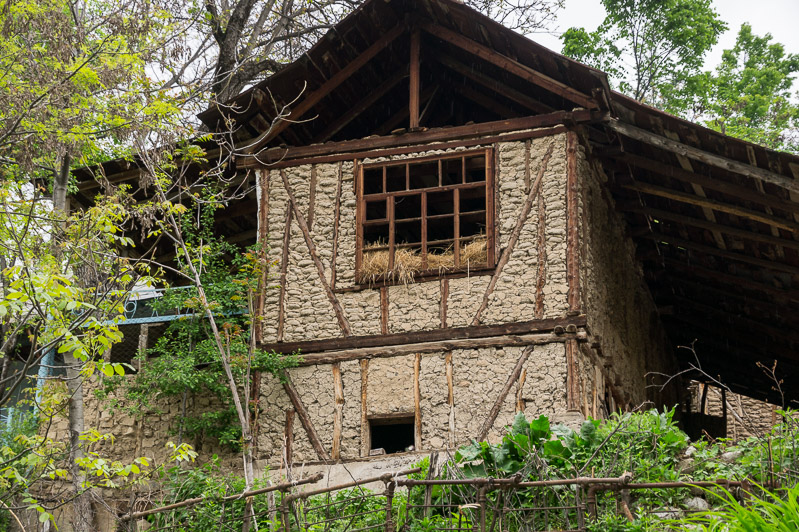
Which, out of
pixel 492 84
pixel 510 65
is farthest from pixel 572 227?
pixel 492 84

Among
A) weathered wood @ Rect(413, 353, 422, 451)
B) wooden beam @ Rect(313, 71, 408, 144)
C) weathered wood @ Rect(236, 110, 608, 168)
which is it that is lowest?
weathered wood @ Rect(413, 353, 422, 451)

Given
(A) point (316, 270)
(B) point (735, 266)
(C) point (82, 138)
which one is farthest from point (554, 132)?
(C) point (82, 138)

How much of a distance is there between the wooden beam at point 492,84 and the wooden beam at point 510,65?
0.30 metres

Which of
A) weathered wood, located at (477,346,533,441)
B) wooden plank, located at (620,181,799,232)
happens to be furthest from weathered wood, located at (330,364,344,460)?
wooden plank, located at (620,181,799,232)

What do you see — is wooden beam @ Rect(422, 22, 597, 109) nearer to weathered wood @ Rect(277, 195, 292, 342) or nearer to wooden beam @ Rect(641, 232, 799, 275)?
weathered wood @ Rect(277, 195, 292, 342)

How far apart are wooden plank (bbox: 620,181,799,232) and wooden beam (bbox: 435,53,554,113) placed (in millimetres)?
1916

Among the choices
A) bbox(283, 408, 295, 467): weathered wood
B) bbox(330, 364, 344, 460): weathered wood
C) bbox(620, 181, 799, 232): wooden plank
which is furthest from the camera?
bbox(620, 181, 799, 232): wooden plank

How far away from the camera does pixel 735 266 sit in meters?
16.1

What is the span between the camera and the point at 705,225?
14.5 m

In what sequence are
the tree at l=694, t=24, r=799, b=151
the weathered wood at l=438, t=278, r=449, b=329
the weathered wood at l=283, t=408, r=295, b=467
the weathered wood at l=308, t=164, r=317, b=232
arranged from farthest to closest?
1. the tree at l=694, t=24, r=799, b=151
2. the weathered wood at l=308, t=164, r=317, b=232
3. the weathered wood at l=438, t=278, r=449, b=329
4. the weathered wood at l=283, t=408, r=295, b=467

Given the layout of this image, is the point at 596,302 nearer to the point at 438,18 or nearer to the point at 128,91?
the point at 438,18

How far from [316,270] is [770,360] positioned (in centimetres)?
1118

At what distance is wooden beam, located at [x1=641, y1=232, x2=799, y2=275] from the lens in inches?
583

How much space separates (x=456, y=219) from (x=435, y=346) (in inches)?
66.5
